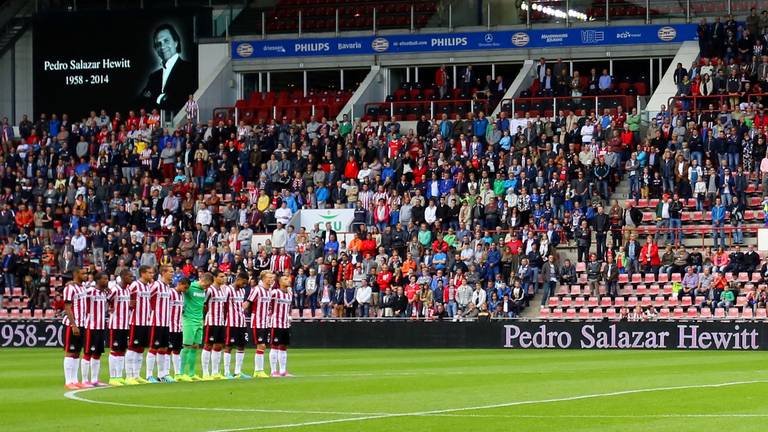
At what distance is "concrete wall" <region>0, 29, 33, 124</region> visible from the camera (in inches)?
2330

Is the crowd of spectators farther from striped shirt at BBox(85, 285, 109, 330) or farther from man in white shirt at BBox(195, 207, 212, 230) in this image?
striped shirt at BBox(85, 285, 109, 330)

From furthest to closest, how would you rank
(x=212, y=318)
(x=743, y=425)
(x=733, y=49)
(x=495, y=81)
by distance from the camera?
(x=495, y=81), (x=733, y=49), (x=212, y=318), (x=743, y=425)

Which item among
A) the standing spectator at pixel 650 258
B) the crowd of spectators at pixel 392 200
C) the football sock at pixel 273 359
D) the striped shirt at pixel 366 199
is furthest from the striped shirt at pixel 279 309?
the striped shirt at pixel 366 199

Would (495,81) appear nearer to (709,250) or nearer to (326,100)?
(326,100)

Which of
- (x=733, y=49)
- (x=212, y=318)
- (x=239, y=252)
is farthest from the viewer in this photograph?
(x=733, y=49)

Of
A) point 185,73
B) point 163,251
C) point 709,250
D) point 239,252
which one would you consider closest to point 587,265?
point 709,250

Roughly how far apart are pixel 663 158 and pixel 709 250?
360 cm

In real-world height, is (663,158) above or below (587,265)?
above

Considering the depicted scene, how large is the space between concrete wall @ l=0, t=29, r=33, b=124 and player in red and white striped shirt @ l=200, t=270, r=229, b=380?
37.4 meters

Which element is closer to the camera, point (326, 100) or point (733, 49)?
point (733, 49)

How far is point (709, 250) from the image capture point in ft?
129

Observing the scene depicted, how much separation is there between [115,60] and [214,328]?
35.2 meters

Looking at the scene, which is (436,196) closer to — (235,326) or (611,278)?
(611,278)

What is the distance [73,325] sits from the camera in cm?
2184
